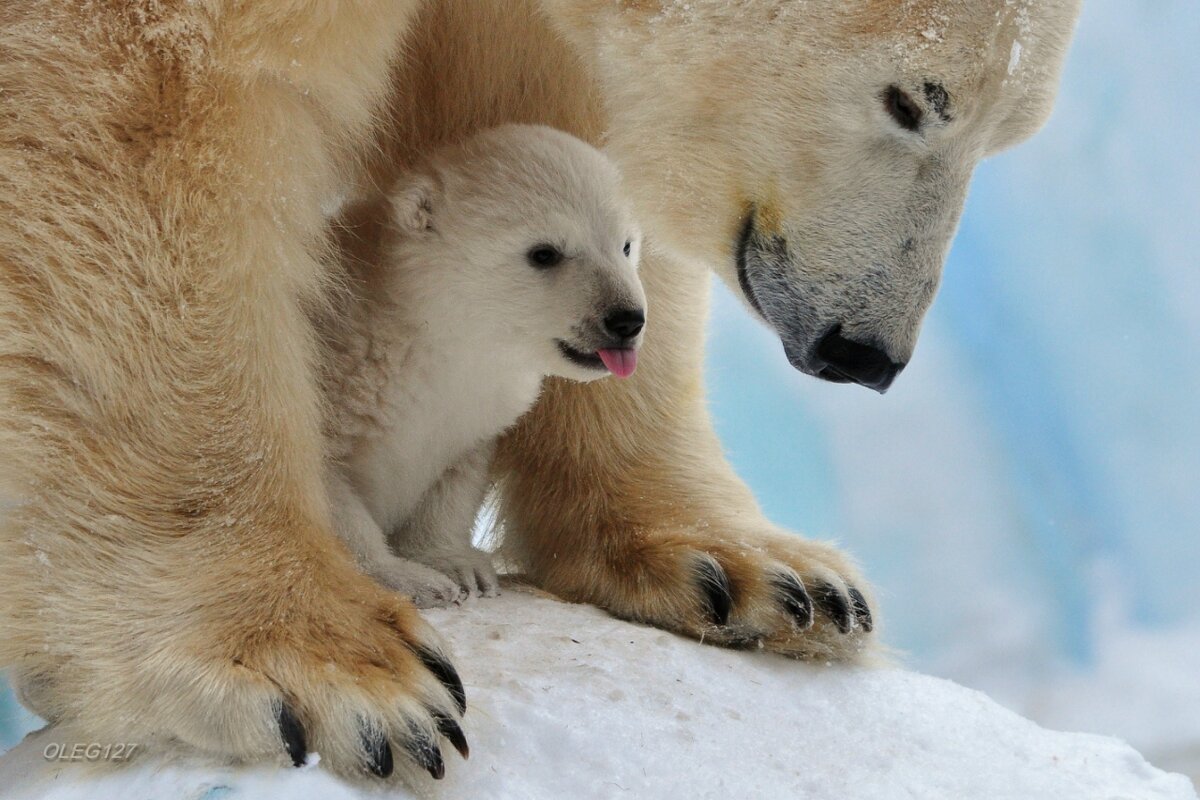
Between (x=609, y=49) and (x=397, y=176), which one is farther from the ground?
(x=609, y=49)

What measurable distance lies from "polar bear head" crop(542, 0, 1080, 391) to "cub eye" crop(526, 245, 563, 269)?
180mm

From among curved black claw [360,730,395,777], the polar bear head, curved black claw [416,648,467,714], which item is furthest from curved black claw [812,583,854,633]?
curved black claw [360,730,395,777]

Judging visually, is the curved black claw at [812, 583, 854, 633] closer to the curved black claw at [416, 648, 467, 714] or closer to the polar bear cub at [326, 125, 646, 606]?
the polar bear cub at [326, 125, 646, 606]

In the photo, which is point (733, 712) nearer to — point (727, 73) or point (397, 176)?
point (727, 73)

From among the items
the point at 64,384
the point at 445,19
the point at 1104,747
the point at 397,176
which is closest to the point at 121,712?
the point at 64,384

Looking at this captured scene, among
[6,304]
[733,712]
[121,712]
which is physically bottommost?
[733,712]

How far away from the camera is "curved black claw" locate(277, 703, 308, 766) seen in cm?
113

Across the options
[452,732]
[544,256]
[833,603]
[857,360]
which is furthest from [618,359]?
[452,732]

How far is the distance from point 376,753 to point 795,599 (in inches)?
27.1

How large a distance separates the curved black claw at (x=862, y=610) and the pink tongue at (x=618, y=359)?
450 millimetres

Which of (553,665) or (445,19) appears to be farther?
(445,19)

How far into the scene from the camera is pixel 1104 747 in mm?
1693

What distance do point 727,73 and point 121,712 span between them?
0.92 m

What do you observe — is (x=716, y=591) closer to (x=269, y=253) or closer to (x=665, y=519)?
(x=665, y=519)
